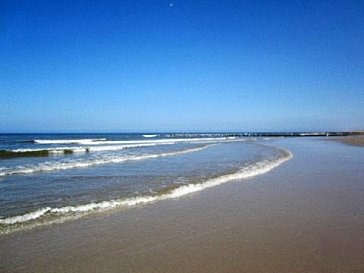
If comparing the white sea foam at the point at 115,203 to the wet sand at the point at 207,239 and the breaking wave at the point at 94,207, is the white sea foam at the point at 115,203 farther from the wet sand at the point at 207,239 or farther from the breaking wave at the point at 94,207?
the wet sand at the point at 207,239

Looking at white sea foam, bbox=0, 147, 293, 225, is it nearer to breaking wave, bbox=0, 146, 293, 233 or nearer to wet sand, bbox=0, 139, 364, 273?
breaking wave, bbox=0, 146, 293, 233

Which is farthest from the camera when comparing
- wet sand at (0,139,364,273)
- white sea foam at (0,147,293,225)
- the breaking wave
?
white sea foam at (0,147,293,225)

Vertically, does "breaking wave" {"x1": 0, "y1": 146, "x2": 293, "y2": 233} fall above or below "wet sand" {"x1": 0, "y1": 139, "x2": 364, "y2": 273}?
above

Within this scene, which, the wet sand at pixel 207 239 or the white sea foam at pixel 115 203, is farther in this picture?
the white sea foam at pixel 115 203

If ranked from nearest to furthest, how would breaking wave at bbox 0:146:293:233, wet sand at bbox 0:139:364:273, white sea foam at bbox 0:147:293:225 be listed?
1. wet sand at bbox 0:139:364:273
2. breaking wave at bbox 0:146:293:233
3. white sea foam at bbox 0:147:293:225

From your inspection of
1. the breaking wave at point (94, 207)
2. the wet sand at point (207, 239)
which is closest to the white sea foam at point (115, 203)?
the breaking wave at point (94, 207)

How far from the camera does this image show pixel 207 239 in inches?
223

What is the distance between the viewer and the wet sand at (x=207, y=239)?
462 centimetres

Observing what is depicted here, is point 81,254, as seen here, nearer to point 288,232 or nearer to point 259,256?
point 259,256

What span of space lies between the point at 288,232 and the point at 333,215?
1751mm

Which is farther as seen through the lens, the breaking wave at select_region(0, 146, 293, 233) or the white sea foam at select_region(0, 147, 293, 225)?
the white sea foam at select_region(0, 147, 293, 225)

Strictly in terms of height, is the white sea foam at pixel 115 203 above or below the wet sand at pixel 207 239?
above

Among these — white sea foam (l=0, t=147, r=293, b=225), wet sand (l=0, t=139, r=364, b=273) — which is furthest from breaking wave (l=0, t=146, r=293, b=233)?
wet sand (l=0, t=139, r=364, b=273)

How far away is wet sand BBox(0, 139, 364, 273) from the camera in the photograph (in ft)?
15.2
